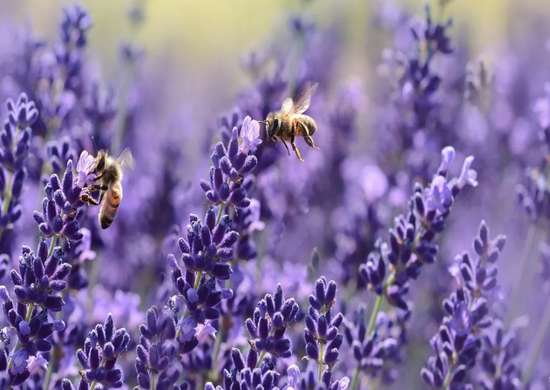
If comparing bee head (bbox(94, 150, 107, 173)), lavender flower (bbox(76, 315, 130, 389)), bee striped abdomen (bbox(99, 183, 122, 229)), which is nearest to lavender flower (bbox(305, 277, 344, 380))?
lavender flower (bbox(76, 315, 130, 389))

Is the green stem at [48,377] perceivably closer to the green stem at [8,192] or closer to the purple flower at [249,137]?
Result: the green stem at [8,192]

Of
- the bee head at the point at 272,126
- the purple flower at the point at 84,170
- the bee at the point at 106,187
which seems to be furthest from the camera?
the bee head at the point at 272,126

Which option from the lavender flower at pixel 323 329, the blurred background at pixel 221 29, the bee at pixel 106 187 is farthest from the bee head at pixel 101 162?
the blurred background at pixel 221 29

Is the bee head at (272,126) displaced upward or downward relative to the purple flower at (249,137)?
upward

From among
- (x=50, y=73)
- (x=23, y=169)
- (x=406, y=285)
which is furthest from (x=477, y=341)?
(x=50, y=73)

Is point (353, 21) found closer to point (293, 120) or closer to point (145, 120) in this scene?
point (145, 120)

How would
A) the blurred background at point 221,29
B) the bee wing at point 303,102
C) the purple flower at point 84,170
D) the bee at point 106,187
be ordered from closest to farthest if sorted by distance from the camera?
the purple flower at point 84,170
the bee at point 106,187
the bee wing at point 303,102
the blurred background at point 221,29

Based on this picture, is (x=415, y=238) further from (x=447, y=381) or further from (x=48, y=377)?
(x=48, y=377)

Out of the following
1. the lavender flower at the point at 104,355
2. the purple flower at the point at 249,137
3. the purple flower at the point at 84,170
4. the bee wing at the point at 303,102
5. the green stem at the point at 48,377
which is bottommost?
the lavender flower at the point at 104,355
